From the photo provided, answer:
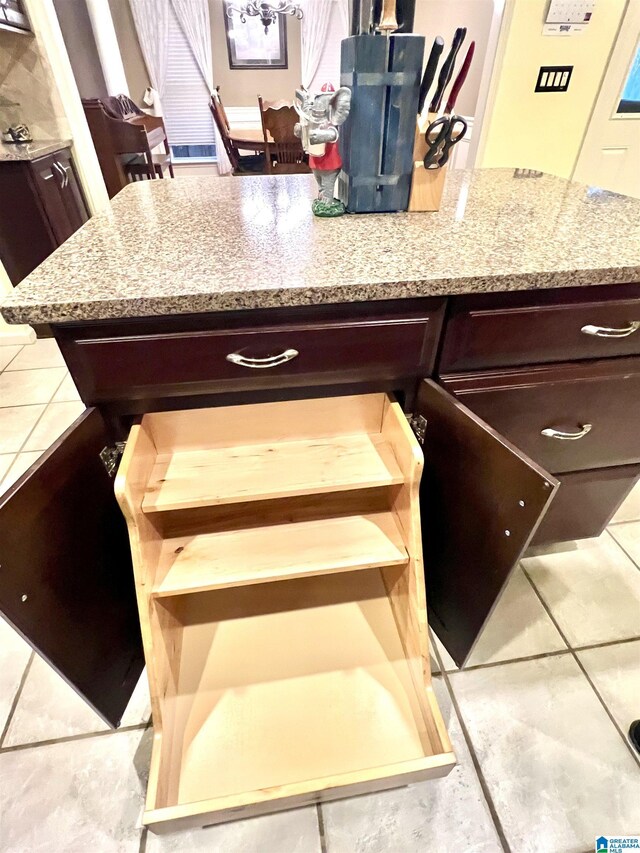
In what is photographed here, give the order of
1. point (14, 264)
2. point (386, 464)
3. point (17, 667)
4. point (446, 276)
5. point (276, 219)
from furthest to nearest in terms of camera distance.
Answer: point (14, 264) < point (17, 667) < point (276, 219) < point (386, 464) < point (446, 276)

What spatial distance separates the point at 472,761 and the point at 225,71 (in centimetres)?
624

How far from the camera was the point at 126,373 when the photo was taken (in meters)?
0.69

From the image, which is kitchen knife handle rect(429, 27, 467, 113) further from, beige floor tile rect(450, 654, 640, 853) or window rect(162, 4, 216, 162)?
window rect(162, 4, 216, 162)

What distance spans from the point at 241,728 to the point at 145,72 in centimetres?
614

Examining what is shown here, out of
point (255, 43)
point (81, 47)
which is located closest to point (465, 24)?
point (255, 43)

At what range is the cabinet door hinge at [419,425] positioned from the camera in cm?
83

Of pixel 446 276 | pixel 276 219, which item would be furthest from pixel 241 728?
pixel 276 219

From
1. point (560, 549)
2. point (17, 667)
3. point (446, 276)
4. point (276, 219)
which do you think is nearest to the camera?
point (446, 276)

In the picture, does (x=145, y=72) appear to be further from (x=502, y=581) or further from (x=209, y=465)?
(x=502, y=581)

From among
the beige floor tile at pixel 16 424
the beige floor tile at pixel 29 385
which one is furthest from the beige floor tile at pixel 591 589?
the beige floor tile at pixel 29 385

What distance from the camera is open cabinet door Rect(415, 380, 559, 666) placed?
24.0 inches

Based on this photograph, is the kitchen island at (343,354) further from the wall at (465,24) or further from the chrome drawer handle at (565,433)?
the wall at (465,24)

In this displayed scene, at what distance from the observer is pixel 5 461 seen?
64.4 inches

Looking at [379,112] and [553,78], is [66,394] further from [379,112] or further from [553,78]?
[553,78]
